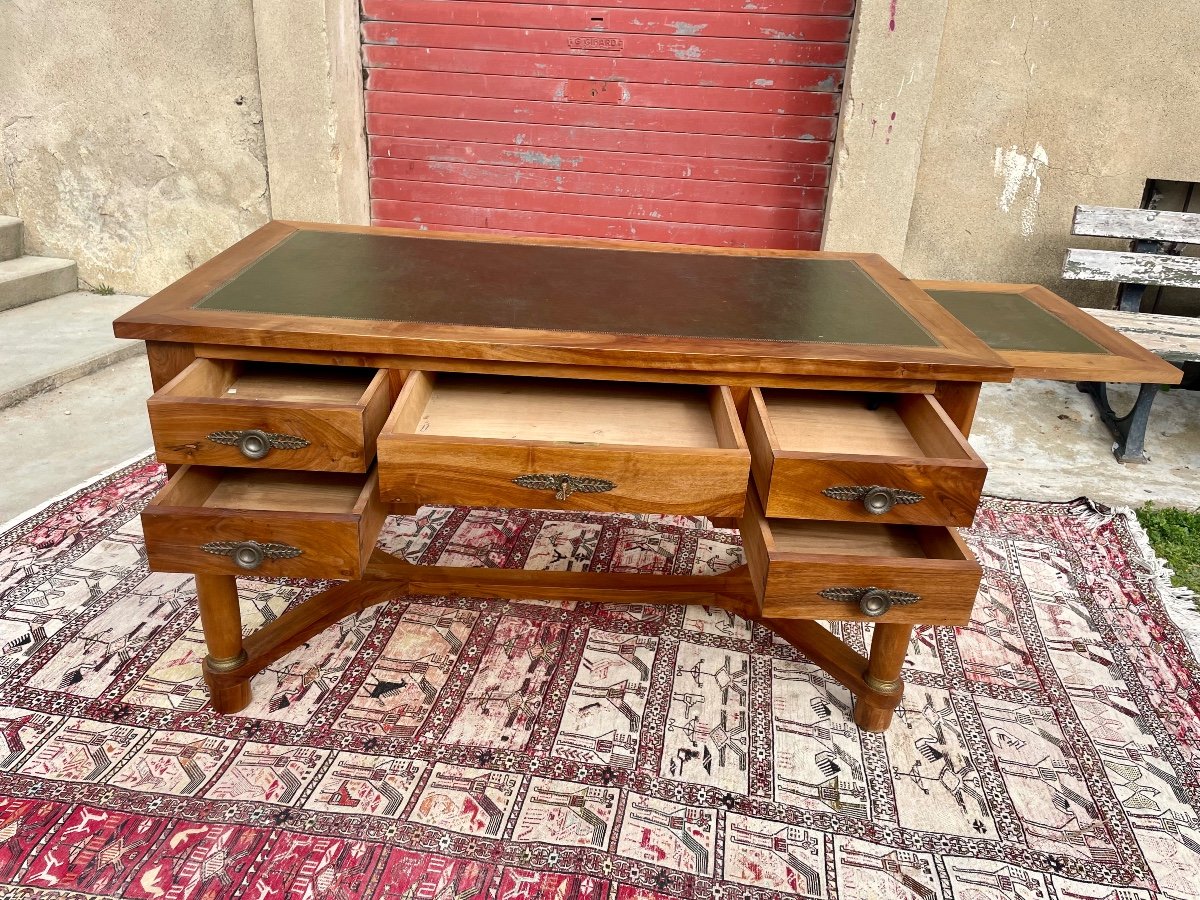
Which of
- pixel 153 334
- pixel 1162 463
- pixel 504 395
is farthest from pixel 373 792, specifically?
pixel 1162 463

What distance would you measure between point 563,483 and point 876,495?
627 millimetres

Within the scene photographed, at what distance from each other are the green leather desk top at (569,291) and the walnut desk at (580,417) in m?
0.01

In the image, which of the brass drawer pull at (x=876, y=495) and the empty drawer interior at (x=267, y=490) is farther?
the empty drawer interior at (x=267, y=490)

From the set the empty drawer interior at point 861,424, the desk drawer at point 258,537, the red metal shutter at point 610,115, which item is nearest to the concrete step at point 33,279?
Result: the red metal shutter at point 610,115

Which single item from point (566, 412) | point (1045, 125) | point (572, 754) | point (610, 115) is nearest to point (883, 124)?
point (1045, 125)

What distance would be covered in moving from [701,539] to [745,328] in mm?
1200

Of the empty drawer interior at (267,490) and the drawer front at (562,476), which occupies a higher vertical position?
the drawer front at (562,476)

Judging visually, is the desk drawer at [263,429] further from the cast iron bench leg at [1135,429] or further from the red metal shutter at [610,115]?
the cast iron bench leg at [1135,429]

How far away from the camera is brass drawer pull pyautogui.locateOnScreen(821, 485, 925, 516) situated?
1.66 meters

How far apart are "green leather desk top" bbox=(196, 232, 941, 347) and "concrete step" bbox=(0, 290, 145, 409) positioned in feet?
7.00

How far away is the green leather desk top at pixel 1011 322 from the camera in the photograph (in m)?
2.21

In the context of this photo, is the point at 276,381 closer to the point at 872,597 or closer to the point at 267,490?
the point at 267,490

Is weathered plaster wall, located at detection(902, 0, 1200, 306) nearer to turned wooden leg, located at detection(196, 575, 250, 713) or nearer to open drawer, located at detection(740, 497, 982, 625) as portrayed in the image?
open drawer, located at detection(740, 497, 982, 625)

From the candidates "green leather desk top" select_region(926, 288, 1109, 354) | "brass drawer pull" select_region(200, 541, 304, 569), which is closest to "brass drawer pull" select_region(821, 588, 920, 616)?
"green leather desk top" select_region(926, 288, 1109, 354)
